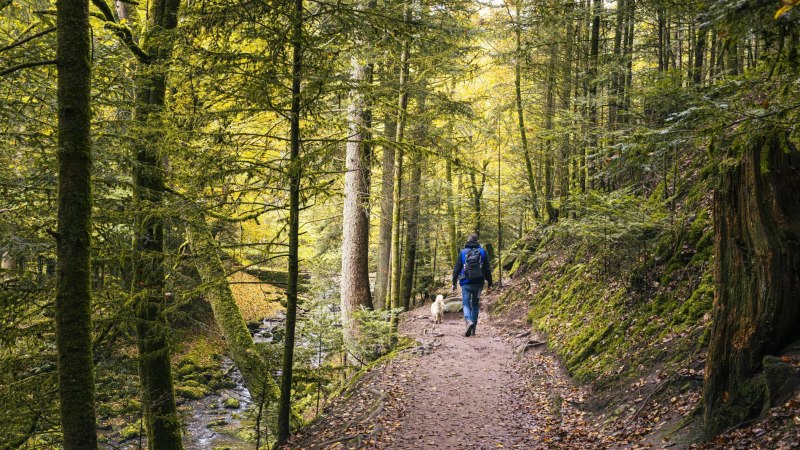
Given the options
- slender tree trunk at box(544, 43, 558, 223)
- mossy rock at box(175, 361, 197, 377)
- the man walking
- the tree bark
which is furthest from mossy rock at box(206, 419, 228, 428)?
slender tree trunk at box(544, 43, 558, 223)

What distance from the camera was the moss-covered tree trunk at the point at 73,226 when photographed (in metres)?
3.59

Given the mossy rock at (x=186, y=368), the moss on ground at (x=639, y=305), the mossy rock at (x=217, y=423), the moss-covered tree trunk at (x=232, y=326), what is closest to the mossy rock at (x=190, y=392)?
the mossy rock at (x=186, y=368)

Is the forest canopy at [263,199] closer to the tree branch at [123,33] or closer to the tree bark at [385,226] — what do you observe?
the tree branch at [123,33]

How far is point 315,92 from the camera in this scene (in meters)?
5.75

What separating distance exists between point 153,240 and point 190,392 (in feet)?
35.7

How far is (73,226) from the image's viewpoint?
3619 mm

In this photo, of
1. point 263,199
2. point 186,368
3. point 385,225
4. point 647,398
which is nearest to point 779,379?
point 647,398

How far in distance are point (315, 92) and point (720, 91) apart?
413 centimetres

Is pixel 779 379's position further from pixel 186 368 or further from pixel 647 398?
pixel 186 368

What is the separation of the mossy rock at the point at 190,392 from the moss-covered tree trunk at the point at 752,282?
1394 cm

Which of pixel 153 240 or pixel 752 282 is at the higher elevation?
pixel 153 240

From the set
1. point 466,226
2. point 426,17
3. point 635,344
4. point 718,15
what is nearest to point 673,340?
point 635,344

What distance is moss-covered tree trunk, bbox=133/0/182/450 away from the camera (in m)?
5.77

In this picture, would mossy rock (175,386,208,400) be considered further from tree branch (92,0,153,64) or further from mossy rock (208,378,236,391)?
tree branch (92,0,153,64)
